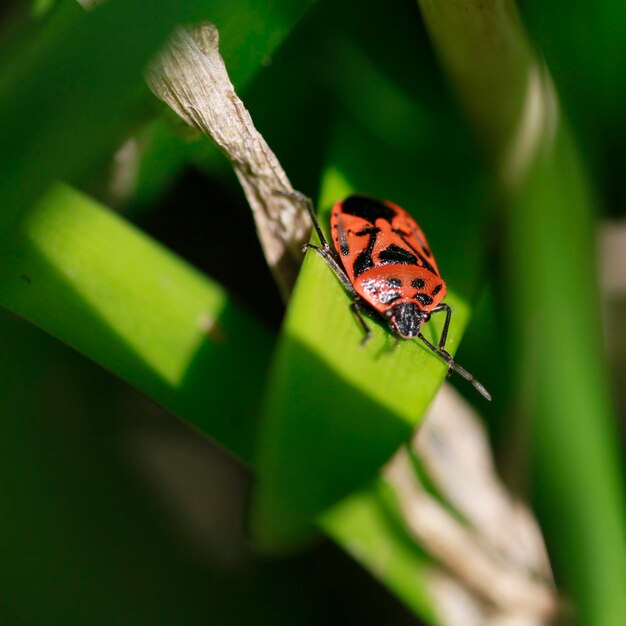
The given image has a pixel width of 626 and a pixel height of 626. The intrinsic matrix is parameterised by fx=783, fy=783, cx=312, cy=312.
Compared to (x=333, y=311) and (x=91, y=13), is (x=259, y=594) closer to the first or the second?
(x=333, y=311)

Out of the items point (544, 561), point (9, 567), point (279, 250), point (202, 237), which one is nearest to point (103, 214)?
point (279, 250)

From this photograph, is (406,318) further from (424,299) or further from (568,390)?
(568,390)

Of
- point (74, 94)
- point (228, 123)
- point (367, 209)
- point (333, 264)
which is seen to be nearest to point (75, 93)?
point (74, 94)

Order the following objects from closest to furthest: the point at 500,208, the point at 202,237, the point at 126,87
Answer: the point at 126,87, the point at 500,208, the point at 202,237

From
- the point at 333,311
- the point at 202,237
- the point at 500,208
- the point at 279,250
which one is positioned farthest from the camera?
the point at 202,237

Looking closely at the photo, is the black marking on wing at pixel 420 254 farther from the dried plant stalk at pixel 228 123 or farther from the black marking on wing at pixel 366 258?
the dried plant stalk at pixel 228 123

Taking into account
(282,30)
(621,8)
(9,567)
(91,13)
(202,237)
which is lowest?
(9,567)

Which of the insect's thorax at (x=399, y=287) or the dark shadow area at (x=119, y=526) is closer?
the insect's thorax at (x=399, y=287)

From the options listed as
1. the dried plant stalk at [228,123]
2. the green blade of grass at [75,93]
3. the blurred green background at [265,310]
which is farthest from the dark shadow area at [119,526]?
the green blade of grass at [75,93]
